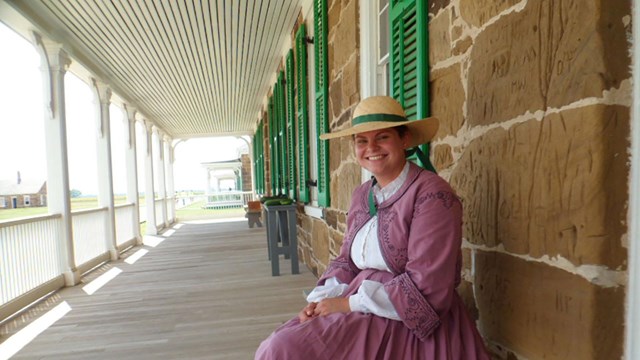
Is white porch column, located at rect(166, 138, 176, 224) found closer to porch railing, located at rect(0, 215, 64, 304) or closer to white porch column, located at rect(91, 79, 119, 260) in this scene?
white porch column, located at rect(91, 79, 119, 260)

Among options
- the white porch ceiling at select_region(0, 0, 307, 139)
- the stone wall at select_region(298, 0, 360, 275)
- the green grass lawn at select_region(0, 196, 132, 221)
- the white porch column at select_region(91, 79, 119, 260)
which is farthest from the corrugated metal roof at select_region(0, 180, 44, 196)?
the stone wall at select_region(298, 0, 360, 275)

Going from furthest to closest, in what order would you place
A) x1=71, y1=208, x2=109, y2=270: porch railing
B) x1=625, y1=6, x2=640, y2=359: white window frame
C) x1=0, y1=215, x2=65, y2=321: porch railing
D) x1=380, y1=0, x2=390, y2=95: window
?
x1=71, y1=208, x2=109, y2=270: porch railing < x1=0, y1=215, x2=65, y2=321: porch railing < x1=380, y1=0, x2=390, y2=95: window < x1=625, y1=6, x2=640, y2=359: white window frame

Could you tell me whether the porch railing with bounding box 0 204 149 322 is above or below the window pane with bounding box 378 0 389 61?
below

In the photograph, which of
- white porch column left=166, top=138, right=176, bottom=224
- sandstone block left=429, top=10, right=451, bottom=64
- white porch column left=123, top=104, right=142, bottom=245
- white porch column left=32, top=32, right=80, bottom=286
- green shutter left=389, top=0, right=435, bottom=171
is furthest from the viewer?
white porch column left=166, top=138, right=176, bottom=224

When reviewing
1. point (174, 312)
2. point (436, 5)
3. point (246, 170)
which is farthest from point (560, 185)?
point (246, 170)

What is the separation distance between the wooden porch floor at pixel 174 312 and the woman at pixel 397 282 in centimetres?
157

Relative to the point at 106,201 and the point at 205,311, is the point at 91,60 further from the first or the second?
the point at 205,311

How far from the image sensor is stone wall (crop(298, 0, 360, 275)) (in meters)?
2.57

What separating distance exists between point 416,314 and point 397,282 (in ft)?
0.31

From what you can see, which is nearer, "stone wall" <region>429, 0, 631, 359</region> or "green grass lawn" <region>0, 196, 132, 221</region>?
"stone wall" <region>429, 0, 631, 359</region>

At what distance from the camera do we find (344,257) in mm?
1396

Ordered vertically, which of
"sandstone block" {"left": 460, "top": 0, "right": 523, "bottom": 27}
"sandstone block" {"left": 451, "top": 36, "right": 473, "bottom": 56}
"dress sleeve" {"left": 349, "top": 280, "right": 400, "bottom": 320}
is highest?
"sandstone block" {"left": 460, "top": 0, "right": 523, "bottom": 27}

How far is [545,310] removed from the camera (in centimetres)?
94

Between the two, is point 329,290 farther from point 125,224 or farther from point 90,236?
point 125,224
